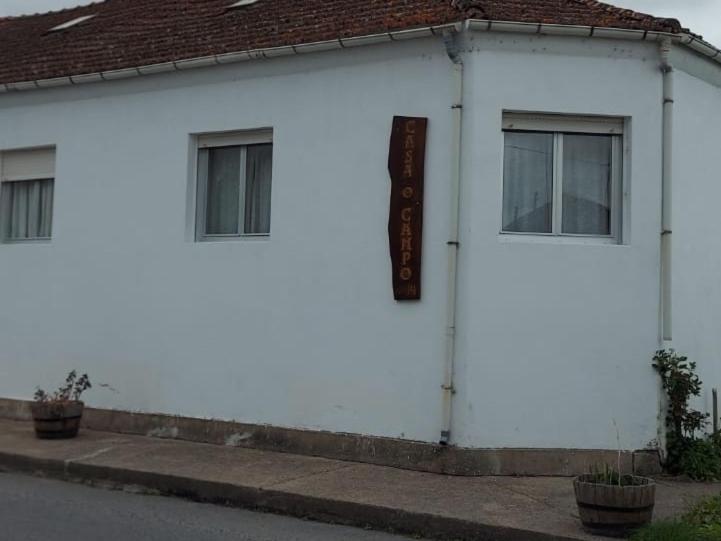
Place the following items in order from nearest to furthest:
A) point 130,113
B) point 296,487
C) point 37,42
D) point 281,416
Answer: point 296,487
point 281,416
point 130,113
point 37,42

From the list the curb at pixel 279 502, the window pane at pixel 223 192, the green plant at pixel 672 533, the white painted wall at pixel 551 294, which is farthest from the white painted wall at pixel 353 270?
the green plant at pixel 672 533

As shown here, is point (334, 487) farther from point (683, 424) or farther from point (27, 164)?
point (27, 164)

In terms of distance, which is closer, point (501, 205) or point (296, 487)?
point (296, 487)

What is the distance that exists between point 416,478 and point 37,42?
875cm

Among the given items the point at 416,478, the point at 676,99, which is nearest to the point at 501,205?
the point at 676,99

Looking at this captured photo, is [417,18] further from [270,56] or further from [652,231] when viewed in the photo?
[652,231]

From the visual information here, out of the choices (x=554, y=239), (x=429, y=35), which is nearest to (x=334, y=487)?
(x=554, y=239)

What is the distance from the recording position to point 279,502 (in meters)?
8.34

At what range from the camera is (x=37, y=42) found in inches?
542

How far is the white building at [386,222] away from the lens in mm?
9344

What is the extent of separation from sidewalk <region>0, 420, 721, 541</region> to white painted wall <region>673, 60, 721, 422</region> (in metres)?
1.65

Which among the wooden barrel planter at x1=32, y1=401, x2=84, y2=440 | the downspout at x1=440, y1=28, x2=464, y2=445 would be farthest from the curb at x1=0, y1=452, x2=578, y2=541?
the downspout at x1=440, y1=28, x2=464, y2=445

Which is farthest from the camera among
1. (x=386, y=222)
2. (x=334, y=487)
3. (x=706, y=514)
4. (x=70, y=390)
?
(x=70, y=390)

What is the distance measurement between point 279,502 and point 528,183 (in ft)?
13.1
